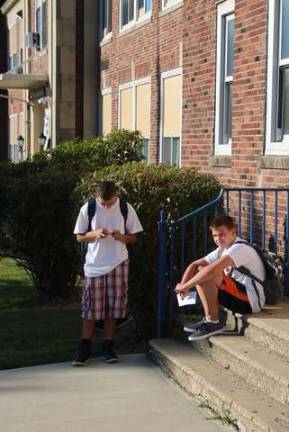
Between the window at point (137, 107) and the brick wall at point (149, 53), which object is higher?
the brick wall at point (149, 53)

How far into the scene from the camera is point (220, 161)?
8.68m

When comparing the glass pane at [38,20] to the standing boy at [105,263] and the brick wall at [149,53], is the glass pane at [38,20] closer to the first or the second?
the brick wall at [149,53]

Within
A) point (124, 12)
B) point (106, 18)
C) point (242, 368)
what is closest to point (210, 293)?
point (242, 368)

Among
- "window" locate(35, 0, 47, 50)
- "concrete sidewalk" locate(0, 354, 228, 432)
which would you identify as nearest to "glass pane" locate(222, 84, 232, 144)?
"concrete sidewalk" locate(0, 354, 228, 432)

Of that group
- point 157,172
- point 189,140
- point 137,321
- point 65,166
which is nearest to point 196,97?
point 189,140

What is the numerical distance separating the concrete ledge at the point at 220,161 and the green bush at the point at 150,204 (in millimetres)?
1532

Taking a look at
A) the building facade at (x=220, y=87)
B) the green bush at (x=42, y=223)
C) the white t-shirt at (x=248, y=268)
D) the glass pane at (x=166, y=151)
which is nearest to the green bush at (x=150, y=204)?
the white t-shirt at (x=248, y=268)

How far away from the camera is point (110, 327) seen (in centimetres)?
629

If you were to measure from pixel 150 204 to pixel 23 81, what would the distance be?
15175mm

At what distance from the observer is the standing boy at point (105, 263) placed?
6.17 metres

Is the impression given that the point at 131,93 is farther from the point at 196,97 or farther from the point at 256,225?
the point at 256,225

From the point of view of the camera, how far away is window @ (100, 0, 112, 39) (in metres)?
16.9

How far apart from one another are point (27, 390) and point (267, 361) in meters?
1.84

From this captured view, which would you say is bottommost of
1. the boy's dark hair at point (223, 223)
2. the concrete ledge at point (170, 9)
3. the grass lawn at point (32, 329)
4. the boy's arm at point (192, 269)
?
the grass lawn at point (32, 329)
